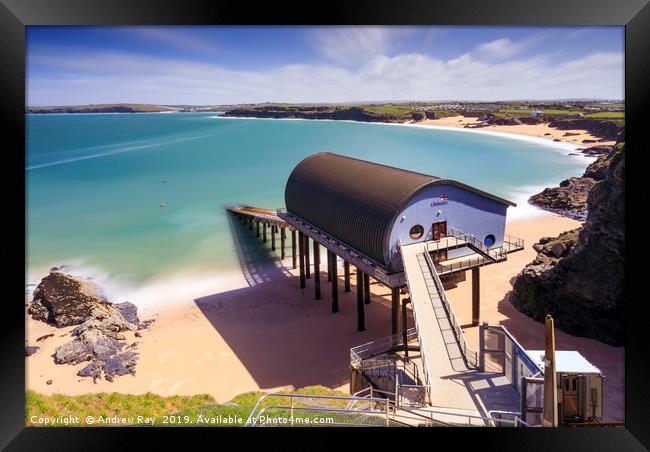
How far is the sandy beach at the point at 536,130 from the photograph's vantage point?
4457 cm

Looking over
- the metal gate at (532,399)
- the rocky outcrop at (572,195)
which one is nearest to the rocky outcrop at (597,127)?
the rocky outcrop at (572,195)

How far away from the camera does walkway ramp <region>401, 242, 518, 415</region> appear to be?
9.90 meters

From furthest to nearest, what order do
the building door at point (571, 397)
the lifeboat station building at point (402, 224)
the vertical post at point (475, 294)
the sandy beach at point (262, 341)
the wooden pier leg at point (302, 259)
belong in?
the wooden pier leg at point (302, 259)
the vertical post at point (475, 294)
the lifeboat station building at point (402, 224)
the sandy beach at point (262, 341)
the building door at point (571, 397)

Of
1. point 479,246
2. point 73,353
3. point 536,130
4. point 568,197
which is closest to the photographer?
point 73,353

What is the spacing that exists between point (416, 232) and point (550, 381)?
890cm

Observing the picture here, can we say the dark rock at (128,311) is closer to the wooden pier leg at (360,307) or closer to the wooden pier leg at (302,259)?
the wooden pier leg at (302,259)

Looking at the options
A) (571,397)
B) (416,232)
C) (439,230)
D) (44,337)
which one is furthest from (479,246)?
(44,337)

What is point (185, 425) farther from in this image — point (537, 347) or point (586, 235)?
point (586, 235)

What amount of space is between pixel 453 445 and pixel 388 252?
7.35 meters

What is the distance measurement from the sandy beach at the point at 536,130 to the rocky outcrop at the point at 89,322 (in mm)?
39210

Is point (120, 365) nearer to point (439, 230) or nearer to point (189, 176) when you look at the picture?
point (439, 230)

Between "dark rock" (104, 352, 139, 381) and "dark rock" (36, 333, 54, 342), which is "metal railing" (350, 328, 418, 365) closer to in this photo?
"dark rock" (104, 352, 139, 381)

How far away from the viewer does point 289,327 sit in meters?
19.4

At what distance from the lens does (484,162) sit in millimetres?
50031
